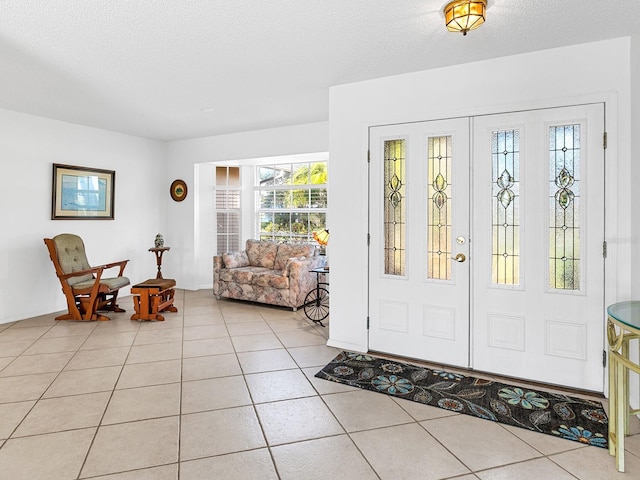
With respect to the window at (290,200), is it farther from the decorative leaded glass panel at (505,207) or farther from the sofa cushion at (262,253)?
the decorative leaded glass panel at (505,207)

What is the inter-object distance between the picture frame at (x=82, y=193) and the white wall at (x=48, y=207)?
78 millimetres

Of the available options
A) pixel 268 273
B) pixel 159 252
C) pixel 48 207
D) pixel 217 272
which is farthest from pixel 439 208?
pixel 48 207

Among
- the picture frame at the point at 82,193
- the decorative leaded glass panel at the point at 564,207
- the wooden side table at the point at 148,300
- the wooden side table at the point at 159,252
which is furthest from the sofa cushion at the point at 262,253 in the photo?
the decorative leaded glass panel at the point at 564,207

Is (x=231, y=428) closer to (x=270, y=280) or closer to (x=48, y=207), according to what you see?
(x=270, y=280)

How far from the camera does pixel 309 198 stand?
6262 mm

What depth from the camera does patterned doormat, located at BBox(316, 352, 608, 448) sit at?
7.42 ft

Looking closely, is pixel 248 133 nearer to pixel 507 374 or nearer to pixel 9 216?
pixel 9 216

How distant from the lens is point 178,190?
6.42 meters

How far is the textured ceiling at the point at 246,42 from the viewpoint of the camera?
2.30 metres

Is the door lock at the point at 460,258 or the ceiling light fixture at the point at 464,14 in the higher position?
the ceiling light fixture at the point at 464,14

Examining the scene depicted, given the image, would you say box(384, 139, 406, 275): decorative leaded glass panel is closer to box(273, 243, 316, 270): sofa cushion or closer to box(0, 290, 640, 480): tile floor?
box(0, 290, 640, 480): tile floor

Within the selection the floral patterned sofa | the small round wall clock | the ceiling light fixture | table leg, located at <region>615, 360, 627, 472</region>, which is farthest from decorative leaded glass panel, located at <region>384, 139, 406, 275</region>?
the small round wall clock

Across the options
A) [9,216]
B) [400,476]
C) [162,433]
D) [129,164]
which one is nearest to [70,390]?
[162,433]

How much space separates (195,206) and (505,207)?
484 cm
